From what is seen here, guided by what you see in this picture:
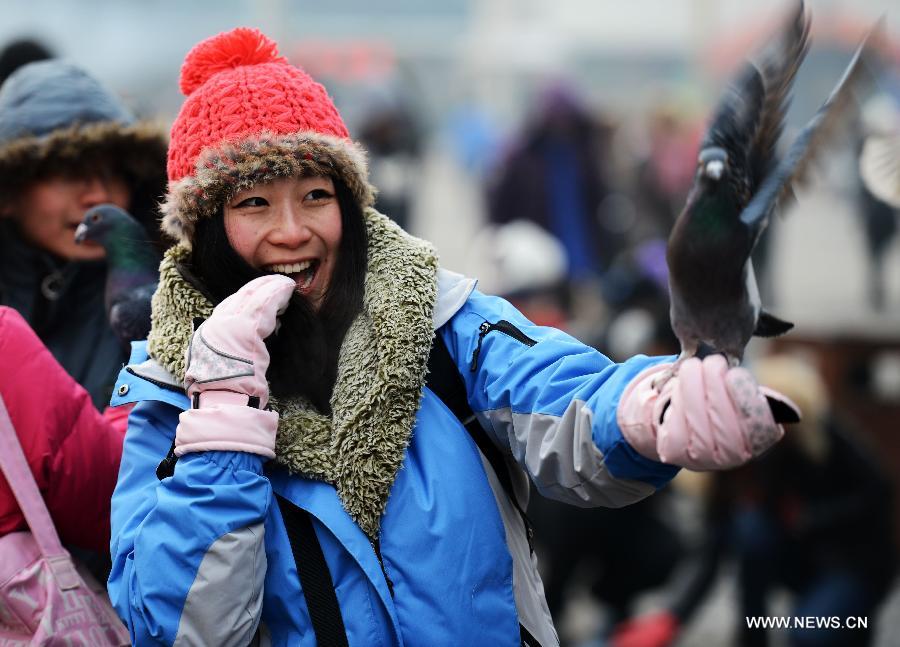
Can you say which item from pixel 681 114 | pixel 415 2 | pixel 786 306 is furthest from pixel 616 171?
pixel 415 2

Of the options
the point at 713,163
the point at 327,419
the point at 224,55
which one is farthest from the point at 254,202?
the point at 713,163

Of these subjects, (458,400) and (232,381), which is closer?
(232,381)

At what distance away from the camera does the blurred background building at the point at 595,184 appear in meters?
5.20

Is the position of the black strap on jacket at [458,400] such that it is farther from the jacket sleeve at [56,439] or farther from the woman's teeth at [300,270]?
the jacket sleeve at [56,439]

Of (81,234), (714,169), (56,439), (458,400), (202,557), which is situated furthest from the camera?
(81,234)

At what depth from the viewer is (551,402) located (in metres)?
2.04

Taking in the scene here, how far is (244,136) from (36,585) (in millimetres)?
951

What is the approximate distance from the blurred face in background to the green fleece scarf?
31.0 inches

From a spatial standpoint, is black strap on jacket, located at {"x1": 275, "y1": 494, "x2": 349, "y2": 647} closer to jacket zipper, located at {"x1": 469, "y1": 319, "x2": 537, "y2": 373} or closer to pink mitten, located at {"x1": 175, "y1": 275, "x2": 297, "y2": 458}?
pink mitten, located at {"x1": 175, "y1": 275, "x2": 297, "y2": 458}

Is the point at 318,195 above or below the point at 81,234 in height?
above

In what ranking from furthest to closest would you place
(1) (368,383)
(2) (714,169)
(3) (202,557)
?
(1) (368,383)
(3) (202,557)
(2) (714,169)

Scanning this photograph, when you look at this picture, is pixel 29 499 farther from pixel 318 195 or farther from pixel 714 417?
pixel 714 417

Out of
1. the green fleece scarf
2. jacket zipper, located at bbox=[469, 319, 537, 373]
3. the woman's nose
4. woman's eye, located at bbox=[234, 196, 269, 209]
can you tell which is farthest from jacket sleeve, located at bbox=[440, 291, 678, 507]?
woman's eye, located at bbox=[234, 196, 269, 209]

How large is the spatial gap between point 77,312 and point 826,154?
1894mm
